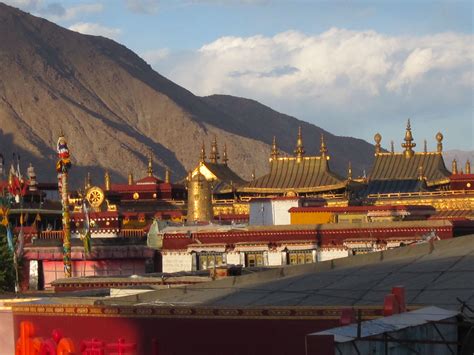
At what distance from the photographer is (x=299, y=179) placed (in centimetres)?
9412

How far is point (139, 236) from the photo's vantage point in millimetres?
68062

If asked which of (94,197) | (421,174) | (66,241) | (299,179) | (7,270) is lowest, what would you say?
(7,270)

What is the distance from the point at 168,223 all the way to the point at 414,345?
131ft

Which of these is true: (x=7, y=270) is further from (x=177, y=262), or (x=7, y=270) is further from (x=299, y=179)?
(x=299, y=179)

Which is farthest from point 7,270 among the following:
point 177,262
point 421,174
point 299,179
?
point 421,174

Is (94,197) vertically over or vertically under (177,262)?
over

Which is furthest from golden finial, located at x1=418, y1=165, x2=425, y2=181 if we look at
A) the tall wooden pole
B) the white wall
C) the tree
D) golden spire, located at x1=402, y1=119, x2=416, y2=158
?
the white wall

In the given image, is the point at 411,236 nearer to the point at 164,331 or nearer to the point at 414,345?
the point at 164,331

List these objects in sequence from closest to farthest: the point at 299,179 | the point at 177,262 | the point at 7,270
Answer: the point at 177,262 → the point at 7,270 → the point at 299,179

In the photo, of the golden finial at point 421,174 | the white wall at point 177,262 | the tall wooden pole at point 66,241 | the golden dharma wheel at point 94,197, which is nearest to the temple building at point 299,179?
the golden finial at point 421,174

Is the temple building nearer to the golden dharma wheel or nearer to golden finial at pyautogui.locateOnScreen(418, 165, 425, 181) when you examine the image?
golden finial at pyautogui.locateOnScreen(418, 165, 425, 181)

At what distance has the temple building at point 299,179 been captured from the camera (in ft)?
301

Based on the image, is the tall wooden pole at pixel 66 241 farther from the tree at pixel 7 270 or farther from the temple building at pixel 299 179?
the temple building at pixel 299 179

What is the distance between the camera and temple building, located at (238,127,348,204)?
9175 centimetres
